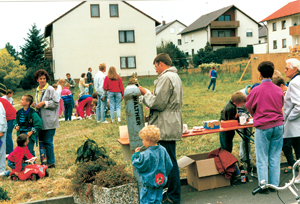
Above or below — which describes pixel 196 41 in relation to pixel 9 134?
above

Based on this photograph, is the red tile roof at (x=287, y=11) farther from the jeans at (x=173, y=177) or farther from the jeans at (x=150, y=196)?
the jeans at (x=150, y=196)

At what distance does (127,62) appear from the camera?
38.8 meters

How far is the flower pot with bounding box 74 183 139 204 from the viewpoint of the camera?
4562mm

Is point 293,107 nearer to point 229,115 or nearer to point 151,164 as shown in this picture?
point 229,115

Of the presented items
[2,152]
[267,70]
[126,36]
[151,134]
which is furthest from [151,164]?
[126,36]

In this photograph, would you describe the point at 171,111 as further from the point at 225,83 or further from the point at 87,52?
the point at 87,52

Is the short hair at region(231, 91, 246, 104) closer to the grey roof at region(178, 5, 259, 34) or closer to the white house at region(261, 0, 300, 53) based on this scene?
the white house at region(261, 0, 300, 53)

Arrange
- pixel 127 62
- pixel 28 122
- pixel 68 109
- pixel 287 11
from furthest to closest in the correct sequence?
pixel 287 11 < pixel 127 62 < pixel 68 109 < pixel 28 122

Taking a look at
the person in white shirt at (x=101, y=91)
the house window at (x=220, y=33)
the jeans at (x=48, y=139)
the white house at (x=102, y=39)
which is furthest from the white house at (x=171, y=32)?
the jeans at (x=48, y=139)

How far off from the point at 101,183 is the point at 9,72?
128 feet

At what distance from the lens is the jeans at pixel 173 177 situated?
15.4ft

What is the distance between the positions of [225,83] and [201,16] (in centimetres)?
4484

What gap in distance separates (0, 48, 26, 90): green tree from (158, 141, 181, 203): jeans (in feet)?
120

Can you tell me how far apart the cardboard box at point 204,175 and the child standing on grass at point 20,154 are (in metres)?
3.11
